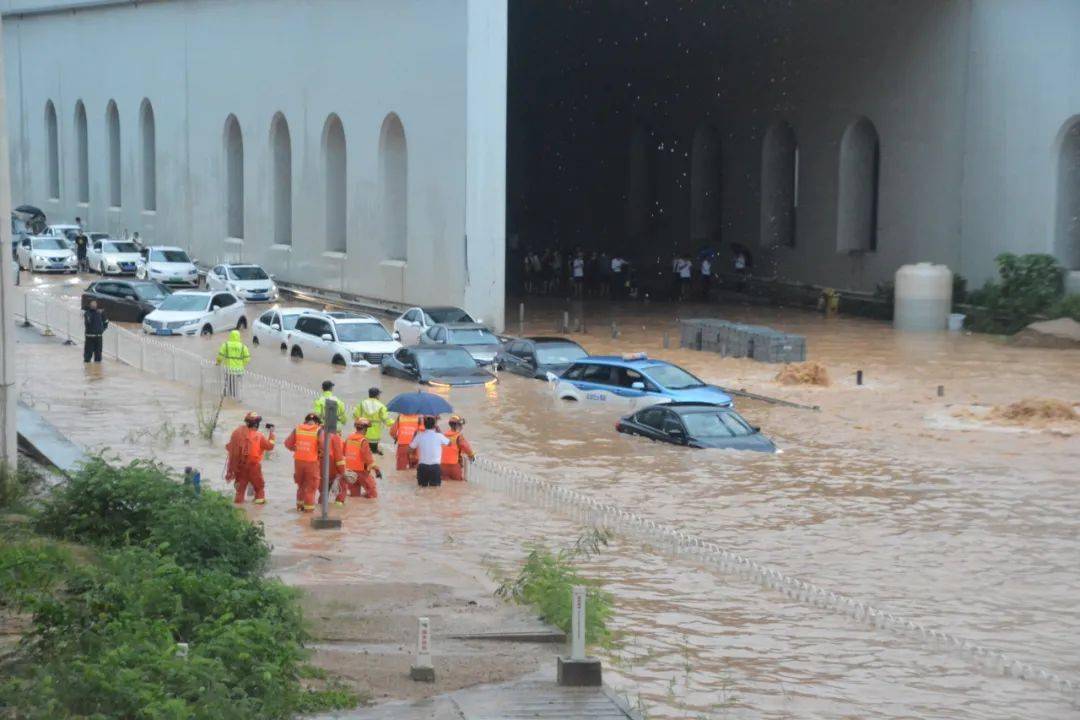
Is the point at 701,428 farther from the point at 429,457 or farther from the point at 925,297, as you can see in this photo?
the point at 925,297

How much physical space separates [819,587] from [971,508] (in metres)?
5.36

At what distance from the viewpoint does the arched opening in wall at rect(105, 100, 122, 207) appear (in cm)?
6831

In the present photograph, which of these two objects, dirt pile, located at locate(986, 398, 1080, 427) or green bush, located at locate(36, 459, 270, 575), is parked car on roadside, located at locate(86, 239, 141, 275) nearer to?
dirt pile, located at locate(986, 398, 1080, 427)

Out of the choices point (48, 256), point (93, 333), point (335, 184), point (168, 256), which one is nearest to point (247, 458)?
point (93, 333)

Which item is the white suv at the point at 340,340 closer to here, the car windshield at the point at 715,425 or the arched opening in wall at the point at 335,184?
the car windshield at the point at 715,425

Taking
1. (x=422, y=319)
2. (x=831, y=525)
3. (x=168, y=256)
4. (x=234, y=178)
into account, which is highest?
(x=234, y=178)

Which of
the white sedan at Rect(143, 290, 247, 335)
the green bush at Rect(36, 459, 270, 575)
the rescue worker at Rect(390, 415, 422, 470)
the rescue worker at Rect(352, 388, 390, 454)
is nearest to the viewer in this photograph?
the green bush at Rect(36, 459, 270, 575)

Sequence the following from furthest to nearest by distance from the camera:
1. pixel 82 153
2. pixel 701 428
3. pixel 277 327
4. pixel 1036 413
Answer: pixel 82 153, pixel 277 327, pixel 1036 413, pixel 701 428

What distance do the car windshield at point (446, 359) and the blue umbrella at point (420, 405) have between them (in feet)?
31.8

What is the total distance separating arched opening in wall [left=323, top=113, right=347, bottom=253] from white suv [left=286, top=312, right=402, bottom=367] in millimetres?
14431

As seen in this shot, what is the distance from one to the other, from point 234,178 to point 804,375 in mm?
30654

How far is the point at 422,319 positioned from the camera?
1604 inches

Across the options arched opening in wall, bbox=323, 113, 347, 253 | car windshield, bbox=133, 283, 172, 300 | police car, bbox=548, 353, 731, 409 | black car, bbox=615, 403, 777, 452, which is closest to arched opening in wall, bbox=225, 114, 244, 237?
arched opening in wall, bbox=323, 113, 347, 253

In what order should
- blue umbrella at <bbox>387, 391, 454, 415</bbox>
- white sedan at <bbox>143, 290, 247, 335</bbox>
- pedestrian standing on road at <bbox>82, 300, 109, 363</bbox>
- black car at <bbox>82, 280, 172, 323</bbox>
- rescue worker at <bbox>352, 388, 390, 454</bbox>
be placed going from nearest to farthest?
blue umbrella at <bbox>387, 391, 454, 415</bbox>, rescue worker at <bbox>352, 388, 390, 454</bbox>, pedestrian standing on road at <bbox>82, 300, 109, 363</bbox>, white sedan at <bbox>143, 290, 247, 335</bbox>, black car at <bbox>82, 280, 172, 323</bbox>
